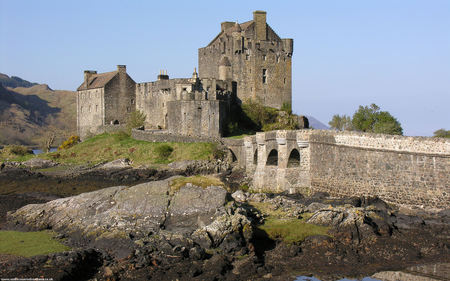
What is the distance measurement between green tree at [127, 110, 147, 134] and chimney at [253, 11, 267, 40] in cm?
1498

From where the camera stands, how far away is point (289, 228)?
22.8 metres

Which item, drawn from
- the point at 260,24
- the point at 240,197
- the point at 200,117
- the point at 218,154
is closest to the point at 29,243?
the point at 240,197

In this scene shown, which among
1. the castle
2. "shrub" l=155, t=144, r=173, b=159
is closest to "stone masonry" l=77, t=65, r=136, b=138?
the castle

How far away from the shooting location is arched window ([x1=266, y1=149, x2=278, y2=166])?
116 feet

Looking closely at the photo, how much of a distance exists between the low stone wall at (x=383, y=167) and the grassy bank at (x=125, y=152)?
584 inches

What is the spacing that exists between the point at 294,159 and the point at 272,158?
201 cm

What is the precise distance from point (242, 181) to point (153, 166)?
1040 cm

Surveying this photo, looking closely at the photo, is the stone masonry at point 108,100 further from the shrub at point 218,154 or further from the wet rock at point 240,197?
the wet rock at point 240,197

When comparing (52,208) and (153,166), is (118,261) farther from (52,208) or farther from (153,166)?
(153,166)

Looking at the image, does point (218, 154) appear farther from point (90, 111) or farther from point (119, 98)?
point (90, 111)

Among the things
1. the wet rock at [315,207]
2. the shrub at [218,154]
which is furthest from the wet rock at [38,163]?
the wet rock at [315,207]

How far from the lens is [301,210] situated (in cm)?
2531

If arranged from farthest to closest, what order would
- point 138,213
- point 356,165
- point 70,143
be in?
1. point 70,143
2. point 356,165
3. point 138,213

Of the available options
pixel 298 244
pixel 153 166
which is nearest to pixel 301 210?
pixel 298 244
